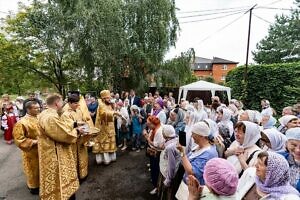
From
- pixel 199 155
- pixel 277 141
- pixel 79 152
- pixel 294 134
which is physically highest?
pixel 294 134

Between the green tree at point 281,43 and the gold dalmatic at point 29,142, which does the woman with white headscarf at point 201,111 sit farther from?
the green tree at point 281,43

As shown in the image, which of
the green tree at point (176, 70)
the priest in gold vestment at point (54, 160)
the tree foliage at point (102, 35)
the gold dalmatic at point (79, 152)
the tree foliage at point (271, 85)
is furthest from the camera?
the green tree at point (176, 70)

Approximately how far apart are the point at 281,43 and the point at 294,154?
1247 inches

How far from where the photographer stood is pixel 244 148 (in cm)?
300

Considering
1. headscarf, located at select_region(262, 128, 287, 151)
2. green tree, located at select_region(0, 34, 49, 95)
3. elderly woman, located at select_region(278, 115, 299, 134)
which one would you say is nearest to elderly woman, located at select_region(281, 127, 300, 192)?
headscarf, located at select_region(262, 128, 287, 151)

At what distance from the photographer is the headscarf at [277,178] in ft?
6.08

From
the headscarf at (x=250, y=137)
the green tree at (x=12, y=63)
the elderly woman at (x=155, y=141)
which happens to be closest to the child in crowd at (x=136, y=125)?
the elderly woman at (x=155, y=141)

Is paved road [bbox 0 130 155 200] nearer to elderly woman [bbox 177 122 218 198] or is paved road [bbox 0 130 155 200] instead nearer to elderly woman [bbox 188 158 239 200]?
elderly woman [bbox 177 122 218 198]

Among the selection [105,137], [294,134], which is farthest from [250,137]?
[105,137]

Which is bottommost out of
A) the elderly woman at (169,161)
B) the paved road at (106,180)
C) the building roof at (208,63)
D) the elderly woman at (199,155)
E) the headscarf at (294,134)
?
the paved road at (106,180)

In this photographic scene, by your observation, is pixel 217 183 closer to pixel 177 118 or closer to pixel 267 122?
pixel 267 122

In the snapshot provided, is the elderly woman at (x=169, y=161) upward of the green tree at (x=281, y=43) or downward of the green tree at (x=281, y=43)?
downward

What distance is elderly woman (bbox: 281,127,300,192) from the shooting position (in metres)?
2.57

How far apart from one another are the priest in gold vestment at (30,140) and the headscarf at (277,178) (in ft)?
13.5
